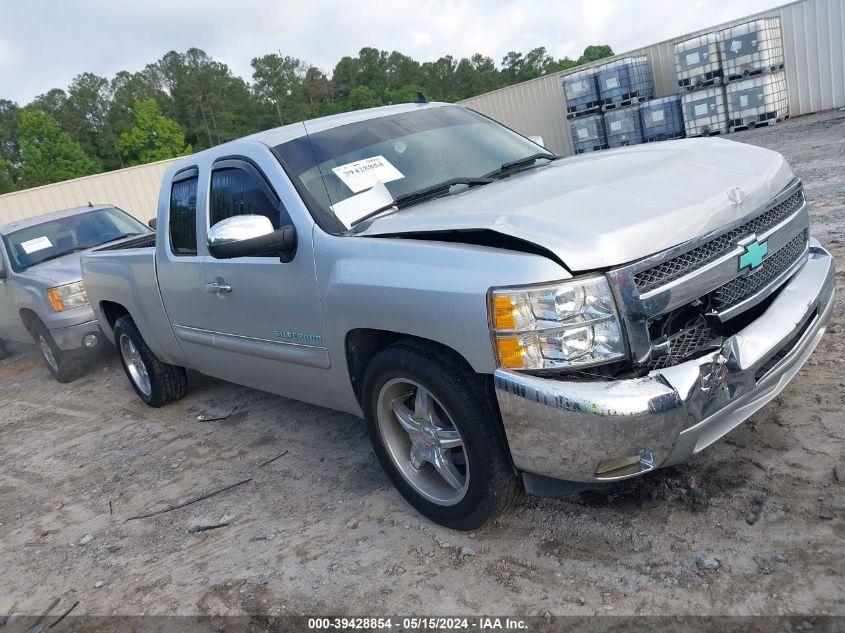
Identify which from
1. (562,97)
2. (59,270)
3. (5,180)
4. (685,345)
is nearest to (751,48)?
(562,97)

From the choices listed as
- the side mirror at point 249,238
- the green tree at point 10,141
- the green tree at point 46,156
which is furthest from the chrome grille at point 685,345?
the green tree at point 10,141

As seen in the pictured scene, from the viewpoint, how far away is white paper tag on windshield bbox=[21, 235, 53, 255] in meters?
8.01

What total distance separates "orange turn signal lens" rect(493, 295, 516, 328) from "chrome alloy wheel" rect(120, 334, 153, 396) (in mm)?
4200

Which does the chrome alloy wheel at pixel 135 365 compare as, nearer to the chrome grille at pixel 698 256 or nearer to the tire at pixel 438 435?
the tire at pixel 438 435

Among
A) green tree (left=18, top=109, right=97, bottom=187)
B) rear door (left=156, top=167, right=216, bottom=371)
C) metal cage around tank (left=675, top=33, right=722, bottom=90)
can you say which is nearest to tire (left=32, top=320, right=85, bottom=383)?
rear door (left=156, top=167, right=216, bottom=371)

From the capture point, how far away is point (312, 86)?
79.4m

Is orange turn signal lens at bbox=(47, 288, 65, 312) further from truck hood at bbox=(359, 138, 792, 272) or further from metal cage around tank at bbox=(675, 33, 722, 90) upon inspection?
metal cage around tank at bbox=(675, 33, 722, 90)

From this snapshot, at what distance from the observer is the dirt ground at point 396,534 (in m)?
2.46

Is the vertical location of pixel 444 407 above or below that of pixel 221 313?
below

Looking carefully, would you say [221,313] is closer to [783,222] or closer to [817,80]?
[783,222]

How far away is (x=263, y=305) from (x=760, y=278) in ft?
7.83

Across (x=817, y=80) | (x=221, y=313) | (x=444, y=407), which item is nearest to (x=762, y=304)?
(x=444, y=407)

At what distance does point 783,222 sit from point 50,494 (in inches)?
181

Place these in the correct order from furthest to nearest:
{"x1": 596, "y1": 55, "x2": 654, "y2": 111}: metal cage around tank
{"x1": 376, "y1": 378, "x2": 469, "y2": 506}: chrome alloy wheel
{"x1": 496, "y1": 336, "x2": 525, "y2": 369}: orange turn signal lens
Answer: {"x1": 596, "y1": 55, "x2": 654, "y2": 111}: metal cage around tank, {"x1": 376, "y1": 378, "x2": 469, "y2": 506}: chrome alloy wheel, {"x1": 496, "y1": 336, "x2": 525, "y2": 369}: orange turn signal lens
